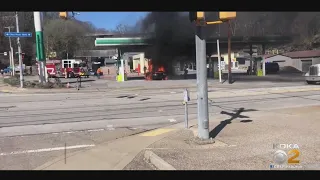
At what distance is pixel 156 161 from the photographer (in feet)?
20.6

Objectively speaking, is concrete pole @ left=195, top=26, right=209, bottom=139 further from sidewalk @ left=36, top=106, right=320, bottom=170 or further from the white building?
the white building

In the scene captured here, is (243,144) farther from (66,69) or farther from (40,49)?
(66,69)

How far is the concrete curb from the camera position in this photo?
5880 millimetres

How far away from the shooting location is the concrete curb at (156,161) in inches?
231

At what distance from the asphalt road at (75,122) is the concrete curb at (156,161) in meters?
1.93

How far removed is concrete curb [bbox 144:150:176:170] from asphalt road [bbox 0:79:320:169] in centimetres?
193

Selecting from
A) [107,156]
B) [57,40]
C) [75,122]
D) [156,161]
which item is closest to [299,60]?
[57,40]

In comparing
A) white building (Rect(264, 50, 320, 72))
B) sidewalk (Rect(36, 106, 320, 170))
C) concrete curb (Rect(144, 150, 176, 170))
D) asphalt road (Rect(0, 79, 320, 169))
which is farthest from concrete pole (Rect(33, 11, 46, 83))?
white building (Rect(264, 50, 320, 72))

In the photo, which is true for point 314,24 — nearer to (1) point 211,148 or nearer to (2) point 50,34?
(1) point 211,148

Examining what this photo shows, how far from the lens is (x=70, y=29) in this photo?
68500mm

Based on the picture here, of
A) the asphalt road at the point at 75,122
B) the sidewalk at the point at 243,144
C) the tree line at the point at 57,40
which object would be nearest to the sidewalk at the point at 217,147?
the sidewalk at the point at 243,144

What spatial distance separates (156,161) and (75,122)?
5.94 metres
